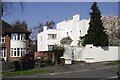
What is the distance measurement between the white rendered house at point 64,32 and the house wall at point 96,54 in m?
12.8

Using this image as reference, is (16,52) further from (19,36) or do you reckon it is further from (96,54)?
(96,54)

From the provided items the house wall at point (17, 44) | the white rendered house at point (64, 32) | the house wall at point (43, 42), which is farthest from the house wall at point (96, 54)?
the house wall at point (43, 42)

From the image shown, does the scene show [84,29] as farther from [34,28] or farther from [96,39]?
[34,28]

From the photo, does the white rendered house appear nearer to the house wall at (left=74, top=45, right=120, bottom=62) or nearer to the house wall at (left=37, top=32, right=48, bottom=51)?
the house wall at (left=37, top=32, right=48, bottom=51)

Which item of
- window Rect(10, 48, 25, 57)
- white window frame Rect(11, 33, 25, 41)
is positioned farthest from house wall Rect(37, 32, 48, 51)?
window Rect(10, 48, 25, 57)

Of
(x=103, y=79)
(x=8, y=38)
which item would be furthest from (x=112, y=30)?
(x=103, y=79)

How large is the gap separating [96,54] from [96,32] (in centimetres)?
318

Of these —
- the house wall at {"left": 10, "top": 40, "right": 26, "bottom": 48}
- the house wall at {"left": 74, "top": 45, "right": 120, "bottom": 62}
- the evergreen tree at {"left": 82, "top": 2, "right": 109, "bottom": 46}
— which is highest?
the evergreen tree at {"left": 82, "top": 2, "right": 109, "bottom": 46}

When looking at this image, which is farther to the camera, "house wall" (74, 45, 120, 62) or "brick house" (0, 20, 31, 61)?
"brick house" (0, 20, 31, 61)

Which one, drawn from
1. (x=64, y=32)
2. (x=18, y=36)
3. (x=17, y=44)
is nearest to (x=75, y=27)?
(x=64, y=32)

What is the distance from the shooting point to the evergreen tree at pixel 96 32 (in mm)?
32594

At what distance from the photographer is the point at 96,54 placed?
106ft

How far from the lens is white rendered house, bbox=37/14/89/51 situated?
156 ft

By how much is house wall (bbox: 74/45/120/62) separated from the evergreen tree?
858 millimetres
